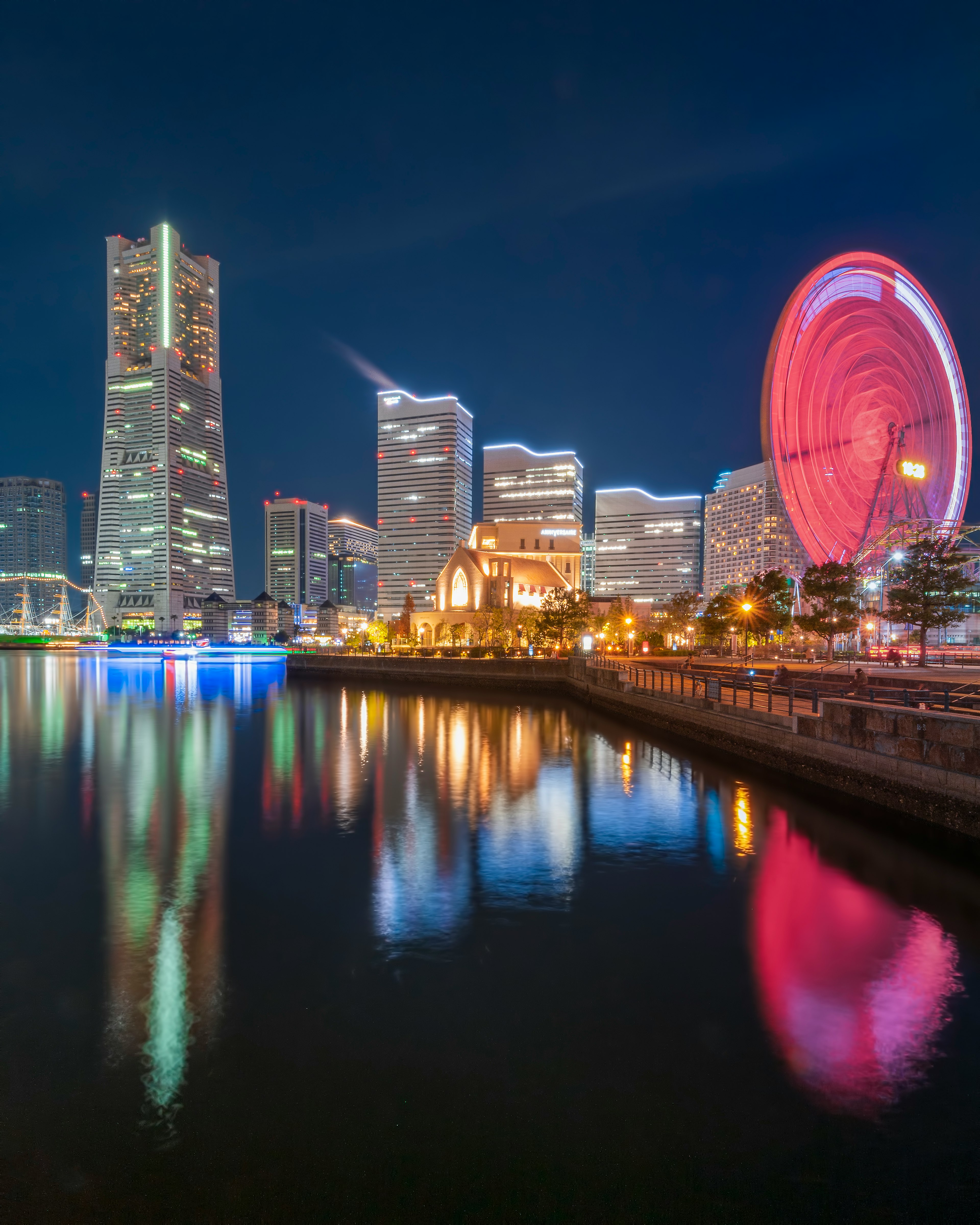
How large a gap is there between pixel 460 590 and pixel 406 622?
14417 millimetres

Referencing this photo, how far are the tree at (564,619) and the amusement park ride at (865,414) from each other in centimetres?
3520

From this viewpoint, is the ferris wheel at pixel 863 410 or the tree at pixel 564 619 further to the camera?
the tree at pixel 564 619

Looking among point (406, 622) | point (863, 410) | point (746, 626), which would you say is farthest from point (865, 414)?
point (406, 622)

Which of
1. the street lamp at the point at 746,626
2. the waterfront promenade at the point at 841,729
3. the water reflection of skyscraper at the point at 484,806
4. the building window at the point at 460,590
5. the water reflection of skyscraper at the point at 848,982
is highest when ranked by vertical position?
the building window at the point at 460,590

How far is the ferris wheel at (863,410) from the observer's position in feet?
154

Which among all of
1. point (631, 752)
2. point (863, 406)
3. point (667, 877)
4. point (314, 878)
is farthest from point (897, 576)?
point (314, 878)

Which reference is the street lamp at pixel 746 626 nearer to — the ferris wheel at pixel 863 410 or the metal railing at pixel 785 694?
the ferris wheel at pixel 863 410

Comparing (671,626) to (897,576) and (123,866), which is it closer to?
(897,576)

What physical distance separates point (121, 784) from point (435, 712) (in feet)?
84.5

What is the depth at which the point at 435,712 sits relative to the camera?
165ft

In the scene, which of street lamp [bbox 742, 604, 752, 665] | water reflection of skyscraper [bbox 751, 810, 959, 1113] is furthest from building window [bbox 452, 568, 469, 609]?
water reflection of skyscraper [bbox 751, 810, 959, 1113]

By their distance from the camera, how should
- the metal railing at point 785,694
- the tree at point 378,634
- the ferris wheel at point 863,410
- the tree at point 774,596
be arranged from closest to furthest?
the metal railing at point 785,694
the ferris wheel at point 863,410
the tree at point 774,596
the tree at point 378,634

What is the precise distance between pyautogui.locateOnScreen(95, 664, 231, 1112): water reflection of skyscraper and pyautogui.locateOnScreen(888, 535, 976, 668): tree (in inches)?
1747

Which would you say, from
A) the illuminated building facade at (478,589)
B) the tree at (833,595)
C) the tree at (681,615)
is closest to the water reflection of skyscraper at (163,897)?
the tree at (833,595)
